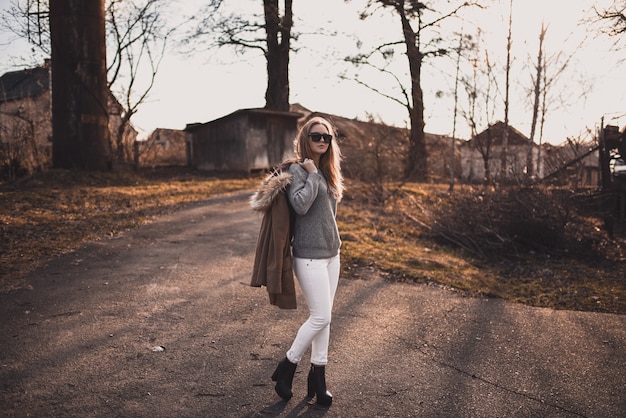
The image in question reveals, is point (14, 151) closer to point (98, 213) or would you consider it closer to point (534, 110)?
point (98, 213)

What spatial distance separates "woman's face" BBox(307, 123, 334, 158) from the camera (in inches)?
136

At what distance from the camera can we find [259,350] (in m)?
4.27

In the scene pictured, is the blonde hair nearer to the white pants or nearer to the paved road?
the white pants

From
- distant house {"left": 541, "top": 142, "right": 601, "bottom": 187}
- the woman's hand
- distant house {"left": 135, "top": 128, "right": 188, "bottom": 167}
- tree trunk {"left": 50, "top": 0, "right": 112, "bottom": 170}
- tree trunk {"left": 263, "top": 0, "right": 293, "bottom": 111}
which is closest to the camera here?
the woman's hand

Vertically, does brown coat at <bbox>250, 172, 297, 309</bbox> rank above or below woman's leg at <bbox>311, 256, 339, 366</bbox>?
above

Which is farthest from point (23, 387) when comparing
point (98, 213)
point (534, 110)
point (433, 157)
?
point (433, 157)

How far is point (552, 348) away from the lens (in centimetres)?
461

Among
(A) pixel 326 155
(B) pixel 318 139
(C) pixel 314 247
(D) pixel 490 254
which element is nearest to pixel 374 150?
(D) pixel 490 254

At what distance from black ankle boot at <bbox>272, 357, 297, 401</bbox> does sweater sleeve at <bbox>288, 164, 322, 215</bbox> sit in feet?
3.72

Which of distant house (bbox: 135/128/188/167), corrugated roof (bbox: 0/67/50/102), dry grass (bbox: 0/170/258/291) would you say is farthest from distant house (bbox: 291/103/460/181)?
corrugated roof (bbox: 0/67/50/102)

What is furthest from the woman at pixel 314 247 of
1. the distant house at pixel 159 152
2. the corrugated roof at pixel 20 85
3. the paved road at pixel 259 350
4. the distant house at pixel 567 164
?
the corrugated roof at pixel 20 85

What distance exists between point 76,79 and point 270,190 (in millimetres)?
12368

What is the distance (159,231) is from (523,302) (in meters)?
6.44

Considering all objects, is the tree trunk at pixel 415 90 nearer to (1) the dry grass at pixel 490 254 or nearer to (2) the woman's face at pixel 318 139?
(1) the dry grass at pixel 490 254
